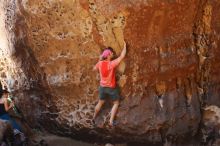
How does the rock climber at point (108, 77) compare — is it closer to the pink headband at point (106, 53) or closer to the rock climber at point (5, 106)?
the pink headband at point (106, 53)

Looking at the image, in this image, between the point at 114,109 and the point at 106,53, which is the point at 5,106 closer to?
the point at 114,109

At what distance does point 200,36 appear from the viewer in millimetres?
6539

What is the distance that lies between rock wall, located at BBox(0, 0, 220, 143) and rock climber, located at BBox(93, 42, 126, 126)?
0.37 ft

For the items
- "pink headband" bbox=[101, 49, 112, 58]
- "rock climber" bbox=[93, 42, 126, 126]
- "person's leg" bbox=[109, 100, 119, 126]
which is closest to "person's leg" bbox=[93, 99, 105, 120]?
"rock climber" bbox=[93, 42, 126, 126]

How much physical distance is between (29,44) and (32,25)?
328mm

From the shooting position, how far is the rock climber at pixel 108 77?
607 cm

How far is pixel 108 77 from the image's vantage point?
6.14 m

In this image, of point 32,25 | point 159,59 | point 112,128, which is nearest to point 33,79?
point 32,25

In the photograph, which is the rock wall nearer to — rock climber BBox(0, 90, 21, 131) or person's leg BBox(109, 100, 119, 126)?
person's leg BBox(109, 100, 119, 126)

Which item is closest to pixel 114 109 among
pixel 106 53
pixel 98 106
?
pixel 98 106

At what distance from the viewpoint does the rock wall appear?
20.0 feet

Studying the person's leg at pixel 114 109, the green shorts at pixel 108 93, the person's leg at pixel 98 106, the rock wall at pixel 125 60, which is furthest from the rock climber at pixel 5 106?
the person's leg at pixel 114 109

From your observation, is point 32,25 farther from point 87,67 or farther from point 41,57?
point 87,67

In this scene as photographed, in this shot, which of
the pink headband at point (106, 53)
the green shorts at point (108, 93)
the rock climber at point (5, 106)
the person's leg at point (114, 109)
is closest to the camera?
the pink headband at point (106, 53)
